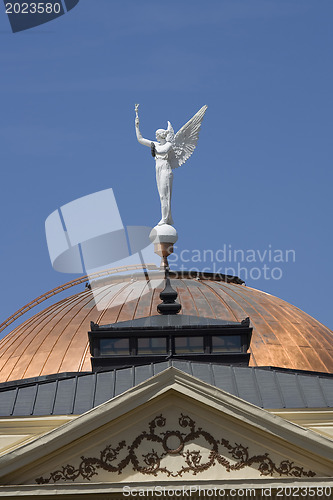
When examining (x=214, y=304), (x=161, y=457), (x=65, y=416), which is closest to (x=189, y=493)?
(x=161, y=457)

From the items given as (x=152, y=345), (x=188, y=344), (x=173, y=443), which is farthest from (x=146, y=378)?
(x=188, y=344)

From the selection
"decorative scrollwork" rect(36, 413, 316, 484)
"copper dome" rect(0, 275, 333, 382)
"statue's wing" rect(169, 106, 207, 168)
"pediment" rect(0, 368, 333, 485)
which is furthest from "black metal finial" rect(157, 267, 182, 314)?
"statue's wing" rect(169, 106, 207, 168)

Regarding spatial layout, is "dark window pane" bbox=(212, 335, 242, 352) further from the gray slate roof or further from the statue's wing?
the statue's wing

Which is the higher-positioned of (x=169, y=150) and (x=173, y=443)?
(x=169, y=150)

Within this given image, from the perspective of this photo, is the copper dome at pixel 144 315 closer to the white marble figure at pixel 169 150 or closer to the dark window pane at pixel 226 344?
the white marble figure at pixel 169 150

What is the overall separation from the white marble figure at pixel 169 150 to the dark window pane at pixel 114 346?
24.3m

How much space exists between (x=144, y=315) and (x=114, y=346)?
48.0ft

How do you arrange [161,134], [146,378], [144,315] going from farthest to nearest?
[161,134] < [144,315] < [146,378]

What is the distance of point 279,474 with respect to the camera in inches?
1214

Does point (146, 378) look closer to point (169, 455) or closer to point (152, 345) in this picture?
point (169, 455)

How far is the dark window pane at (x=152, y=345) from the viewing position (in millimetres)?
41688

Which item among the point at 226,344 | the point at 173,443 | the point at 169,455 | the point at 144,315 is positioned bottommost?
the point at 169,455

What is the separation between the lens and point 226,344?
43.1 m

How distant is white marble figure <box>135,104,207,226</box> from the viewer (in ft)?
217
